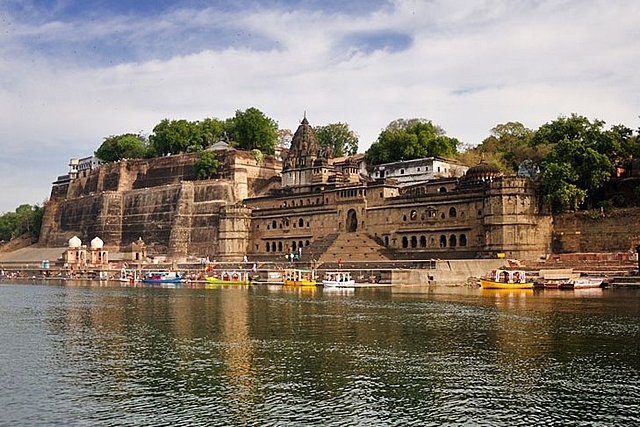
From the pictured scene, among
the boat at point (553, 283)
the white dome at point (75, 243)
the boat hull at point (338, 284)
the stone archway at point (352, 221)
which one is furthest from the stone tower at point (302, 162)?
the boat at point (553, 283)

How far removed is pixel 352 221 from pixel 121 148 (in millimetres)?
48289

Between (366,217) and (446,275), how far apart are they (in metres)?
13.4

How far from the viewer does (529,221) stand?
54.2 meters

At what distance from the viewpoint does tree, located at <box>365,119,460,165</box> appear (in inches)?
3044

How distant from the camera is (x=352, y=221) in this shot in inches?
2591

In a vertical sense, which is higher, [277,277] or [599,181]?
[599,181]

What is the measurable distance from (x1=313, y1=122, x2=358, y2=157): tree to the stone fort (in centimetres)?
1573

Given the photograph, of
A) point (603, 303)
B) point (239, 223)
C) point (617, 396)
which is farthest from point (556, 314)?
point (239, 223)

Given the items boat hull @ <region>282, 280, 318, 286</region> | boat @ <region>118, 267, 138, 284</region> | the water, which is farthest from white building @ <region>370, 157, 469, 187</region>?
the water

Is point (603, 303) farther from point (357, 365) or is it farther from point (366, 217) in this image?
point (366, 217)

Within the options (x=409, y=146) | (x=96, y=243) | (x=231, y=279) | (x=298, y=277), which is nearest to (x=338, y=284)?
(x=298, y=277)

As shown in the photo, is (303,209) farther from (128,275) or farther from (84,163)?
(84,163)

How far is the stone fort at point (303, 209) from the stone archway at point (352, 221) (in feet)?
0.28

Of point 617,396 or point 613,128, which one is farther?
point 613,128
